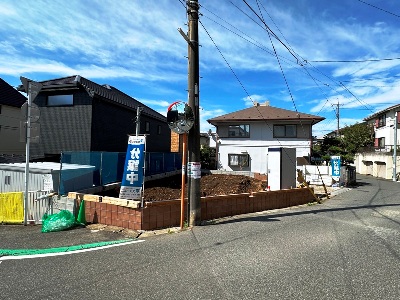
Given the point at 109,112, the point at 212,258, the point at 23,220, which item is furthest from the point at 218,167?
the point at 212,258

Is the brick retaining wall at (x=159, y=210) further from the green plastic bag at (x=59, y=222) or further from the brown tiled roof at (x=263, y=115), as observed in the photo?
the brown tiled roof at (x=263, y=115)

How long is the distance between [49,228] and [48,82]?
39.9 feet

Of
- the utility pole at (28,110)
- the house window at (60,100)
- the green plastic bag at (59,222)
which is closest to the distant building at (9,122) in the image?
the house window at (60,100)

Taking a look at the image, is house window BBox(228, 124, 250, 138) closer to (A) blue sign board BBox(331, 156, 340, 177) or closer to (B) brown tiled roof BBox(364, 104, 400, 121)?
(A) blue sign board BBox(331, 156, 340, 177)

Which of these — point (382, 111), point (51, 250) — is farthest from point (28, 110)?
point (382, 111)

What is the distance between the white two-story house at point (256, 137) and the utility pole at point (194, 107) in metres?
16.6

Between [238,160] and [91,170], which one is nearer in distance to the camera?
[91,170]

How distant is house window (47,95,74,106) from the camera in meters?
16.1

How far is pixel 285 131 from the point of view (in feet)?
77.0

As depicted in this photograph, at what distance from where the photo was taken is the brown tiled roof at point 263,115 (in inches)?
884

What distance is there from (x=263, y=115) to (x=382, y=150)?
61.0 ft

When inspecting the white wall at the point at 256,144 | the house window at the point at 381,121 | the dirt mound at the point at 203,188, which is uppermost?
the house window at the point at 381,121

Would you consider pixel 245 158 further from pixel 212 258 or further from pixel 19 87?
pixel 212 258

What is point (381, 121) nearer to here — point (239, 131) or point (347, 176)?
point (347, 176)
